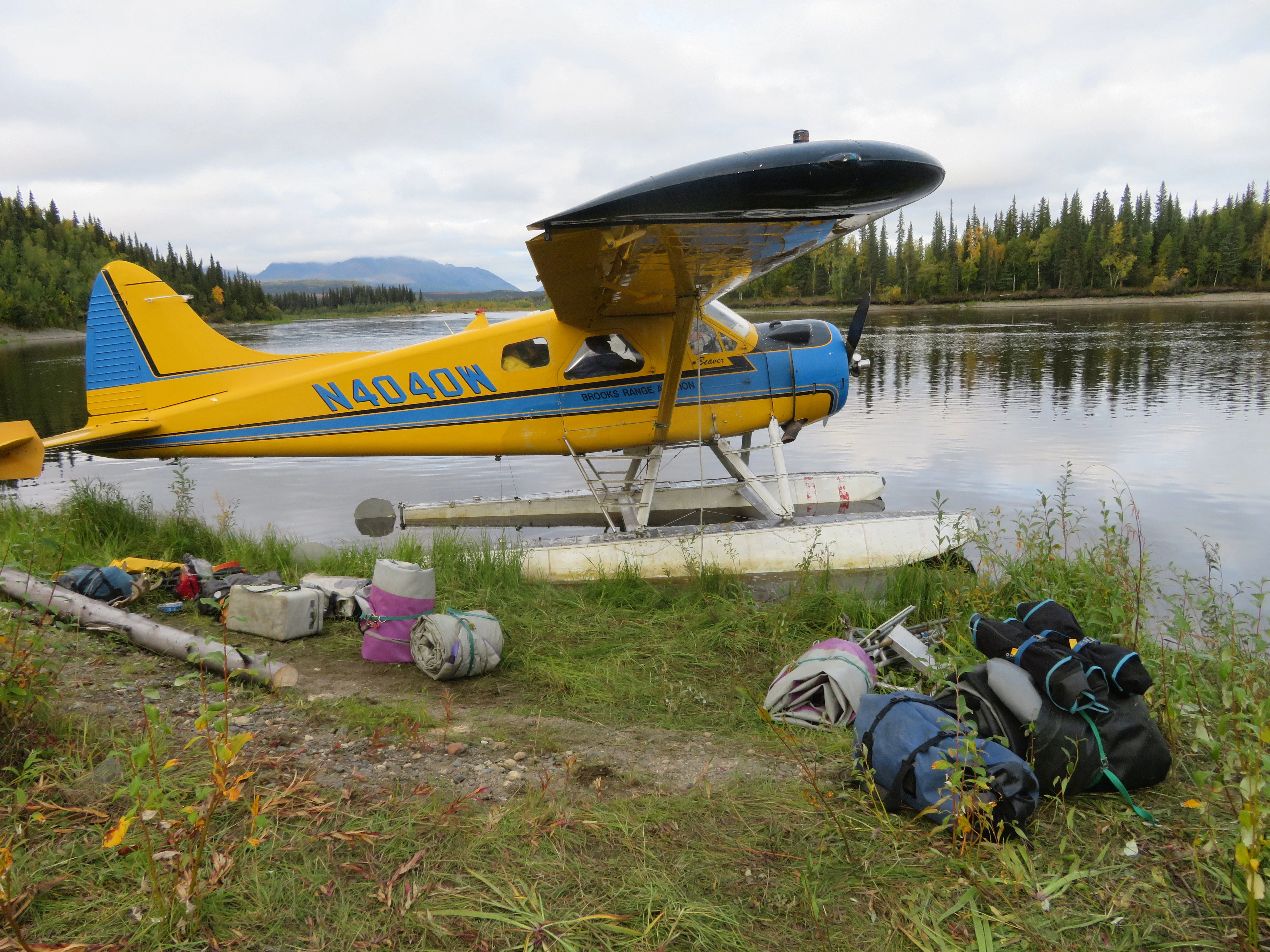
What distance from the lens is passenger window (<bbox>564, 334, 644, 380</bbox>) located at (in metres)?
6.82

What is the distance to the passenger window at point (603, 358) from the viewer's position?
6.82 metres

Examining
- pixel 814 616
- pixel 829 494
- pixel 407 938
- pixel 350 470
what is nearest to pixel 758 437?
pixel 829 494

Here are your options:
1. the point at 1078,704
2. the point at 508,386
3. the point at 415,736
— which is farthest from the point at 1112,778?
the point at 508,386

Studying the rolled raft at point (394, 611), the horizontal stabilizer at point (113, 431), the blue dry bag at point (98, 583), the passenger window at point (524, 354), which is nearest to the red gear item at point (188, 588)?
the blue dry bag at point (98, 583)

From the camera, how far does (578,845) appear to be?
2.17 metres

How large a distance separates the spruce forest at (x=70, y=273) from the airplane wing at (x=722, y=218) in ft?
221

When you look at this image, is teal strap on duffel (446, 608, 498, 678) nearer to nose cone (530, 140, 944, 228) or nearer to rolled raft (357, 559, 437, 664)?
rolled raft (357, 559, 437, 664)

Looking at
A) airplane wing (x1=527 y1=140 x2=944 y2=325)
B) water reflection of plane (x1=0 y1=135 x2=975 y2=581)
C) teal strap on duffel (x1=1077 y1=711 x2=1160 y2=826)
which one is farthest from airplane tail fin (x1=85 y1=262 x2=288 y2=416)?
teal strap on duffel (x1=1077 y1=711 x2=1160 y2=826)

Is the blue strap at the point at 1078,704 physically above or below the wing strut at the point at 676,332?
below

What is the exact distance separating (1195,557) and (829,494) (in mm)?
3453

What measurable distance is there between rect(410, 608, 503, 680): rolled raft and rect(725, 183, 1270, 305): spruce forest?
6974 centimetres

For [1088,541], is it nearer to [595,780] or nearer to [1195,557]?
[1195,557]

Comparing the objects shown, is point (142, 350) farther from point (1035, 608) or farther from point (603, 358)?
point (1035, 608)

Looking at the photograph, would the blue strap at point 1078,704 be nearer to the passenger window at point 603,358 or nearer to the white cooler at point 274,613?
the white cooler at point 274,613
